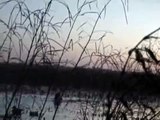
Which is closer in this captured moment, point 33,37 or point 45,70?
point 33,37

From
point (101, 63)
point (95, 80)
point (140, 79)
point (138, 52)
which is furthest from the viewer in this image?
point (95, 80)

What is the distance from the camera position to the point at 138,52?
4.06 ft

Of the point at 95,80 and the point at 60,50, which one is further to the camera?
the point at 95,80

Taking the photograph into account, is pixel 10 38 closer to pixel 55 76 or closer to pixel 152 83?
pixel 55 76

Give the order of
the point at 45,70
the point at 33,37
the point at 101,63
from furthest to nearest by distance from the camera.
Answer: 1. the point at 101,63
2. the point at 45,70
3. the point at 33,37

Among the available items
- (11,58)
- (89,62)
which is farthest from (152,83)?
(89,62)

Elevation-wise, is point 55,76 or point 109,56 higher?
point 109,56

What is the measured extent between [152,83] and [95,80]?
4315mm

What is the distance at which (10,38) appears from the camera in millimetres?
3373

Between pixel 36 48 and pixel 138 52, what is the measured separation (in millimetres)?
2006

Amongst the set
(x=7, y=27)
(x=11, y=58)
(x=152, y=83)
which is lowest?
(x=152, y=83)

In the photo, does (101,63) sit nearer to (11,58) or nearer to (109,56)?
(109,56)

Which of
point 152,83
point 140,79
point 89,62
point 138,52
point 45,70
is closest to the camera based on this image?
point 138,52

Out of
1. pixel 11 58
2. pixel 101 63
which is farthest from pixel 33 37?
pixel 101 63
